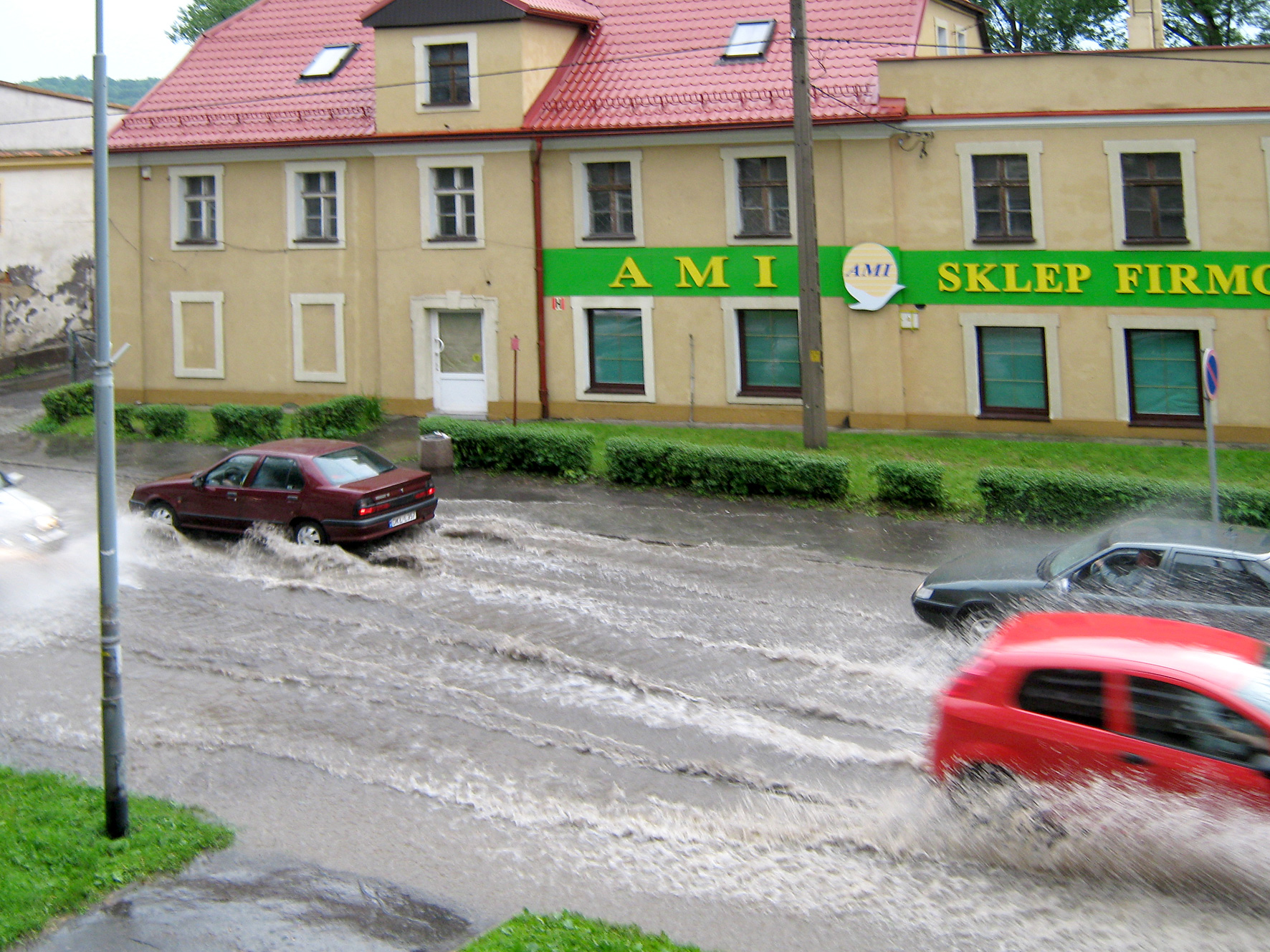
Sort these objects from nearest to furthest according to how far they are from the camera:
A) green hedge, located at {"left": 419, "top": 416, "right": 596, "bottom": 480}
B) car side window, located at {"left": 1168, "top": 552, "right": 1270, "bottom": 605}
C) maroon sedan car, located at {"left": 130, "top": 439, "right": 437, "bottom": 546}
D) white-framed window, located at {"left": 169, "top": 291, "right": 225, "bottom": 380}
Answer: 1. car side window, located at {"left": 1168, "top": 552, "right": 1270, "bottom": 605}
2. maroon sedan car, located at {"left": 130, "top": 439, "right": 437, "bottom": 546}
3. green hedge, located at {"left": 419, "top": 416, "right": 596, "bottom": 480}
4. white-framed window, located at {"left": 169, "top": 291, "right": 225, "bottom": 380}

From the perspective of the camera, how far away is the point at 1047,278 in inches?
905

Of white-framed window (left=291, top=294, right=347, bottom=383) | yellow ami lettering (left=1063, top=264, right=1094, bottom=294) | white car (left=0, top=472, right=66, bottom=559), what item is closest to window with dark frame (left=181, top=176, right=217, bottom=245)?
white-framed window (left=291, top=294, right=347, bottom=383)

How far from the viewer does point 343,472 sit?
16.6 m

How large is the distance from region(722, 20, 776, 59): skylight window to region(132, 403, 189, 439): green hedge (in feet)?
43.4

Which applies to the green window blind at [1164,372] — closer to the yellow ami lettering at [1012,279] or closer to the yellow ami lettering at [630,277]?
the yellow ami lettering at [1012,279]

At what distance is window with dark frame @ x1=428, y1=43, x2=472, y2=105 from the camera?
25.9 metres

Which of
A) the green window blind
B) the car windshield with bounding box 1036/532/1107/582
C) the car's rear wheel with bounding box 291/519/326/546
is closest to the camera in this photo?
the car windshield with bounding box 1036/532/1107/582

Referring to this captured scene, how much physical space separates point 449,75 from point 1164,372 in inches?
607

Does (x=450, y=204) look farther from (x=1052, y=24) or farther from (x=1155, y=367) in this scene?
(x=1052, y=24)

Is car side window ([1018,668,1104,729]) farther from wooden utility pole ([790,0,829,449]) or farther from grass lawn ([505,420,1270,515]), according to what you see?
wooden utility pole ([790,0,829,449])

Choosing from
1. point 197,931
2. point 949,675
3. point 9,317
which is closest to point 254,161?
point 9,317

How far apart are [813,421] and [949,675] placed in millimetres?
10258

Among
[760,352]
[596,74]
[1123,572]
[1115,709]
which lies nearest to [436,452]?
[760,352]

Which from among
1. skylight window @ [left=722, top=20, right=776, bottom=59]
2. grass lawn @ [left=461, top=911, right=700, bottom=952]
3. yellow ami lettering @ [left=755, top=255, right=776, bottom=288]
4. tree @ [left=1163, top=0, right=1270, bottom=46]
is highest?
tree @ [left=1163, top=0, right=1270, bottom=46]
